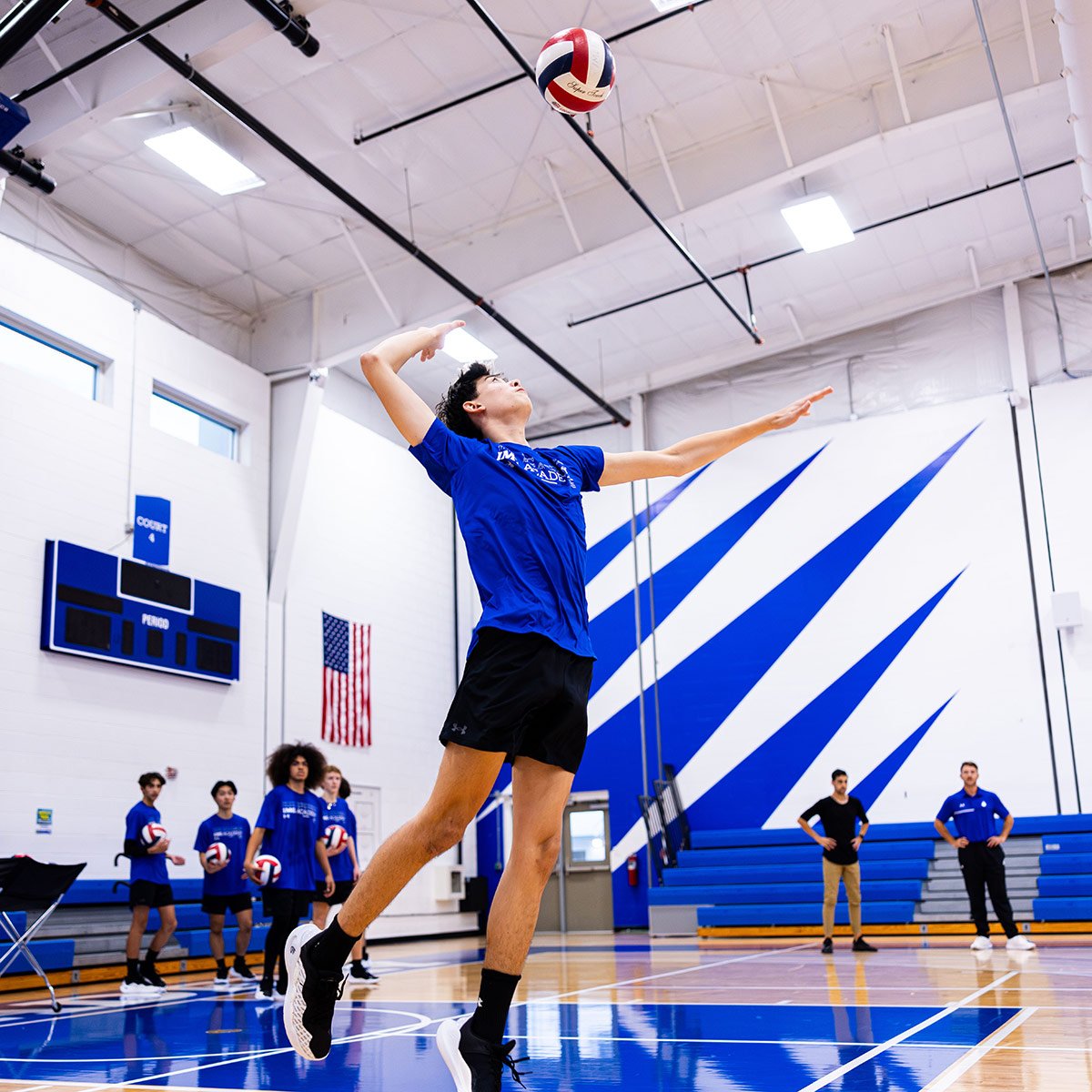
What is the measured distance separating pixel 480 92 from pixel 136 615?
6511 millimetres

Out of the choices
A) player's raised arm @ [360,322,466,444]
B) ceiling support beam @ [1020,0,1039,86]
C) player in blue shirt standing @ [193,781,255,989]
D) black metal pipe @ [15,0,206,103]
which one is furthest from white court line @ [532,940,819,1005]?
ceiling support beam @ [1020,0,1039,86]

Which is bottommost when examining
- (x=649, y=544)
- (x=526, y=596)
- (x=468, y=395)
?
(x=526, y=596)

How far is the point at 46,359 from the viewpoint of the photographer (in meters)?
12.1

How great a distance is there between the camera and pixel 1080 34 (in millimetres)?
8766

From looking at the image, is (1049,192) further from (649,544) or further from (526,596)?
(526,596)

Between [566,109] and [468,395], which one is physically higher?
[566,109]

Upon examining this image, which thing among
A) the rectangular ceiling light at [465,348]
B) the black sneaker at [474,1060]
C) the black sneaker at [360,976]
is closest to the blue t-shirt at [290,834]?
the black sneaker at [360,976]

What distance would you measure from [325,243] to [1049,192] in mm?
9308

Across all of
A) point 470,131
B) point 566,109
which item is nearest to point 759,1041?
point 566,109

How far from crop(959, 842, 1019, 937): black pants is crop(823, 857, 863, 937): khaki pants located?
1.05 metres

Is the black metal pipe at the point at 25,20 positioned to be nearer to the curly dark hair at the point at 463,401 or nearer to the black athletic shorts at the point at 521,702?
the curly dark hair at the point at 463,401

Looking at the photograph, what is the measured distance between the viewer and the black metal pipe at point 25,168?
10.5 metres

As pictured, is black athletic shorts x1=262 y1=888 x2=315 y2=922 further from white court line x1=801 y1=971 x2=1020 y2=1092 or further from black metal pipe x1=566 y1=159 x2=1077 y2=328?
black metal pipe x1=566 y1=159 x2=1077 y2=328

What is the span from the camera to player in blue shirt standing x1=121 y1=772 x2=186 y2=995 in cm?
940
